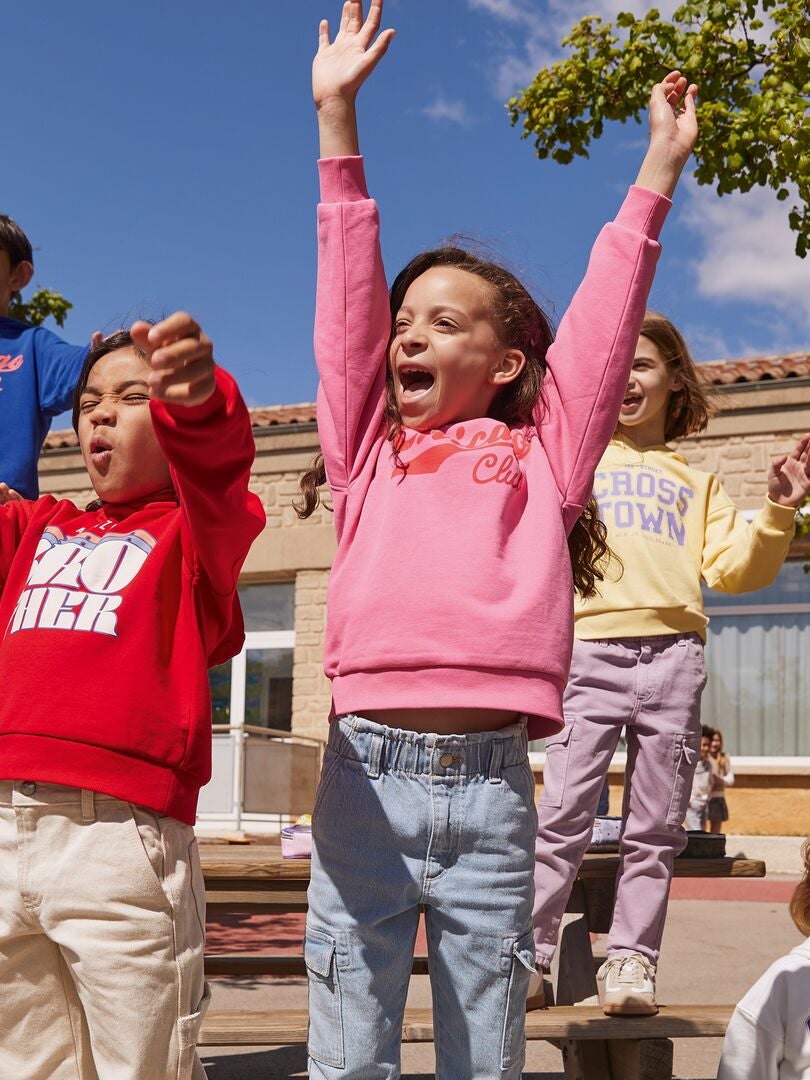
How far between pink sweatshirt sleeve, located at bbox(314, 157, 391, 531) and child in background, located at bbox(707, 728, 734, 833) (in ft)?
39.4

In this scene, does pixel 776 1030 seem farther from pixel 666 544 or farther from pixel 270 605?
pixel 270 605

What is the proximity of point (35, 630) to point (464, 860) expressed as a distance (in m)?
0.89

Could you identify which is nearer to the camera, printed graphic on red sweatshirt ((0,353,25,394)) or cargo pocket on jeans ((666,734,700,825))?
cargo pocket on jeans ((666,734,700,825))

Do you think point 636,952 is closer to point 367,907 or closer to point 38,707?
point 367,907

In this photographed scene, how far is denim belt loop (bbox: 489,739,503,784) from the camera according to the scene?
2154mm

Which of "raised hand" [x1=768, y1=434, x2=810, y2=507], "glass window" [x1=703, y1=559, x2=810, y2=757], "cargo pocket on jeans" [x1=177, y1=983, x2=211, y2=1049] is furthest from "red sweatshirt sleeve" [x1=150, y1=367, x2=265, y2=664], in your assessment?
"glass window" [x1=703, y1=559, x2=810, y2=757]

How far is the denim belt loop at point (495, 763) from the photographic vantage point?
215cm

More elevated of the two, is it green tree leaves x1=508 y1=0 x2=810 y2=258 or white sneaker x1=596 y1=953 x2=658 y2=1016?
green tree leaves x1=508 y1=0 x2=810 y2=258

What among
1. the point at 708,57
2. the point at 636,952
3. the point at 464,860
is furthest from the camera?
the point at 708,57

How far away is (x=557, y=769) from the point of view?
140 inches

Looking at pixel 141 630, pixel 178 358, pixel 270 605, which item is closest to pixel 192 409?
pixel 178 358

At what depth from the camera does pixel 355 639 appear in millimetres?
2254

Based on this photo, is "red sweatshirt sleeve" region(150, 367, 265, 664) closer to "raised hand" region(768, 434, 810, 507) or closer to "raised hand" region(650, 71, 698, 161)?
"raised hand" region(650, 71, 698, 161)

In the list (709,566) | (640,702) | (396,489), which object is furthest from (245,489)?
(709,566)
